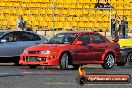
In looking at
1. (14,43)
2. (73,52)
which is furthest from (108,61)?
(14,43)

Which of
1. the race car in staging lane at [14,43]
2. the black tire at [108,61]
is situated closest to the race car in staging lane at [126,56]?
the black tire at [108,61]

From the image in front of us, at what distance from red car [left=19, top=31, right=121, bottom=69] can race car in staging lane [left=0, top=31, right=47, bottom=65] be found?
161 centimetres

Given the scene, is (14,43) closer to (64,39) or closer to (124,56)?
(64,39)

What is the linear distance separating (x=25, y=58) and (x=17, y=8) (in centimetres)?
2104

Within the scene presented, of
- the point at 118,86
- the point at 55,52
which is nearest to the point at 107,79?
the point at 118,86

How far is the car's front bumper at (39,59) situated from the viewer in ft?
58.7

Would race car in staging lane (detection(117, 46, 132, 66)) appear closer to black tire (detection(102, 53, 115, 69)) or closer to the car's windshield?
black tire (detection(102, 53, 115, 69))

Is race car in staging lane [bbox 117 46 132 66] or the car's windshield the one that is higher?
the car's windshield

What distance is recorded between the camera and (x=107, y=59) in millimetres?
19438

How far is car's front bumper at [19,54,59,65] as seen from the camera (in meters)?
17.9

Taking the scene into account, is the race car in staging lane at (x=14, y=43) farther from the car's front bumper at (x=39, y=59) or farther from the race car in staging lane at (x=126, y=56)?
the race car in staging lane at (x=126, y=56)

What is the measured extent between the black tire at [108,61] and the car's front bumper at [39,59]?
2307mm

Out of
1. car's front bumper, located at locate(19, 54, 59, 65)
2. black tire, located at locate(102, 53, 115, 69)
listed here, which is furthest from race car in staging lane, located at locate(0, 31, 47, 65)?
black tire, located at locate(102, 53, 115, 69)

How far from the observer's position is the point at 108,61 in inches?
764
